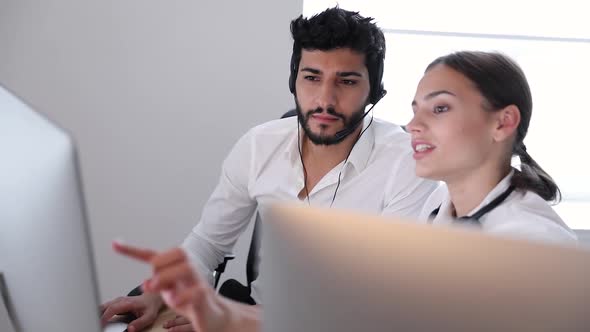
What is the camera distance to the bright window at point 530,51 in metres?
2.83

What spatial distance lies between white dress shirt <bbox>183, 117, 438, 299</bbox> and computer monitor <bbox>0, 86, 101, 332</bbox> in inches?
40.0

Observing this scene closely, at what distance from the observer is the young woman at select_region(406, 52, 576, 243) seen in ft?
4.65

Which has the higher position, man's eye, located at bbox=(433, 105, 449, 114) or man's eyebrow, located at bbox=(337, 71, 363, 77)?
man's eye, located at bbox=(433, 105, 449, 114)

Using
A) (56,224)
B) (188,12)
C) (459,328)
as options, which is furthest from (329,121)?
(459,328)

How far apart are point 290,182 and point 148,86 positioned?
966 mm

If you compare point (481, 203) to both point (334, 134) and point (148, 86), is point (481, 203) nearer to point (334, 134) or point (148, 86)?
point (334, 134)

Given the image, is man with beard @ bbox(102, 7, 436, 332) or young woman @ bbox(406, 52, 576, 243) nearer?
young woman @ bbox(406, 52, 576, 243)

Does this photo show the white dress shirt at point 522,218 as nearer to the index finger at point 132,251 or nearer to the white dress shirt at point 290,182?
the white dress shirt at point 290,182

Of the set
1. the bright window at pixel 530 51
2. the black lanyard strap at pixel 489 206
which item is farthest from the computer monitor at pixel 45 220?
the bright window at pixel 530 51

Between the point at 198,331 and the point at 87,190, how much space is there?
2050 mm

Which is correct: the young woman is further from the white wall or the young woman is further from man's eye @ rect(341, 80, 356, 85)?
the white wall

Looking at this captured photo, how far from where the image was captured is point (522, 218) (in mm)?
1252

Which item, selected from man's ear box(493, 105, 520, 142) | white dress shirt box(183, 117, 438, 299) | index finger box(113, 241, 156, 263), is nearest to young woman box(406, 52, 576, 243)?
man's ear box(493, 105, 520, 142)

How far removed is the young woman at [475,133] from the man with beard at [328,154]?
31 cm
